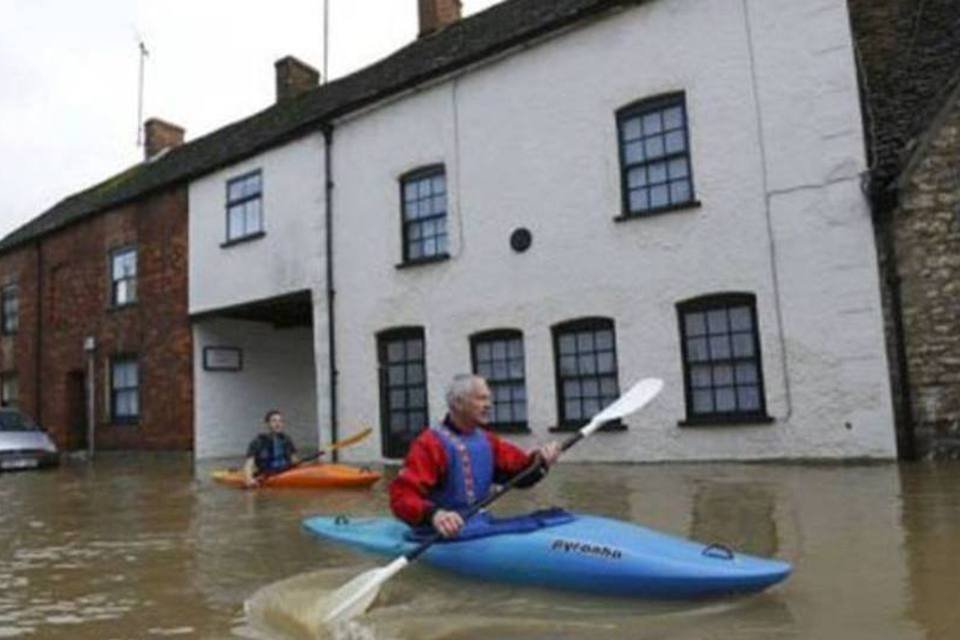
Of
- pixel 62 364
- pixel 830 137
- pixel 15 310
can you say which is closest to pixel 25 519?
pixel 830 137

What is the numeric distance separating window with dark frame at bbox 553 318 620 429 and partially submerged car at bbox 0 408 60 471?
11575 mm

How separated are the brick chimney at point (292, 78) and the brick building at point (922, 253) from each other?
14.9 metres

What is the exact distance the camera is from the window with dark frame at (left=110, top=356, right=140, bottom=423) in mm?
22188

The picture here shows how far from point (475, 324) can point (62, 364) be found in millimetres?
14348

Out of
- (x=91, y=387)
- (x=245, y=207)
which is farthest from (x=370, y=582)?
(x=91, y=387)

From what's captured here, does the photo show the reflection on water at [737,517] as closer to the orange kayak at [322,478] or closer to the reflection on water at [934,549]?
the reflection on water at [934,549]

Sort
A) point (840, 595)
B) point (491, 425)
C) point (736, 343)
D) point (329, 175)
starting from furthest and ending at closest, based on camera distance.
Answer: point (329, 175), point (491, 425), point (736, 343), point (840, 595)

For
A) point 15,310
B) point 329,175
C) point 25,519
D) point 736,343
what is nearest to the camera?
point 25,519

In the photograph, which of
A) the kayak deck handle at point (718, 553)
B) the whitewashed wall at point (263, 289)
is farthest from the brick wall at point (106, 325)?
the kayak deck handle at point (718, 553)

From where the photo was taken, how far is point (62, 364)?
2464cm

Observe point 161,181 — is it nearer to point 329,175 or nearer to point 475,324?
point 329,175

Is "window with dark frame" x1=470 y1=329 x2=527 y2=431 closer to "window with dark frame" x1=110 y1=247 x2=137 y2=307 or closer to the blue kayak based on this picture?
the blue kayak

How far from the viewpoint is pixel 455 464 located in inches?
234

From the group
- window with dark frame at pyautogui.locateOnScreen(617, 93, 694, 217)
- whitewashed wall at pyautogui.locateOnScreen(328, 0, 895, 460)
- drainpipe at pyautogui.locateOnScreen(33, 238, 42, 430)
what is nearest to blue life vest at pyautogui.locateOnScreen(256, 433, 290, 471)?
whitewashed wall at pyautogui.locateOnScreen(328, 0, 895, 460)
